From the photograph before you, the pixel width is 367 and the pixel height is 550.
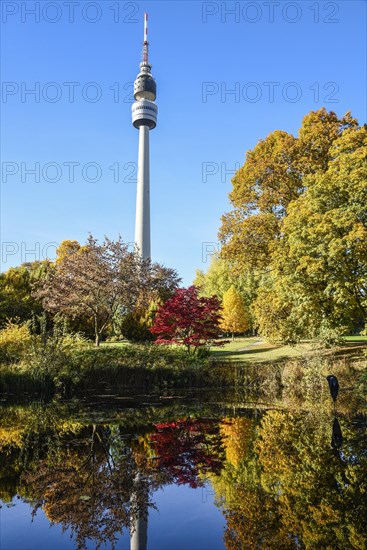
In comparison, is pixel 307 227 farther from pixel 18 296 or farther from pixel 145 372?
pixel 18 296

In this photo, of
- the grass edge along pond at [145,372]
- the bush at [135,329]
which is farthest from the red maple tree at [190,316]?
the bush at [135,329]

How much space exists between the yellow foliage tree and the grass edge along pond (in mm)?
20532

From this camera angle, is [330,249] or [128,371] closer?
[330,249]

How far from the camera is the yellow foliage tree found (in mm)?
39469

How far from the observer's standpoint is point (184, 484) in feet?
19.0

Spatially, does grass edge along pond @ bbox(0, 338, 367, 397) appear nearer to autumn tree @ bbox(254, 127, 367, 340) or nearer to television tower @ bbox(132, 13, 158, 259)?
autumn tree @ bbox(254, 127, 367, 340)

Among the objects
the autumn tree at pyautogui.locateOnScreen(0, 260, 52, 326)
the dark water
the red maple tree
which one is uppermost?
the autumn tree at pyautogui.locateOnScreen(0, 260, 52, 326)

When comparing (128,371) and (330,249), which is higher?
(330,249)

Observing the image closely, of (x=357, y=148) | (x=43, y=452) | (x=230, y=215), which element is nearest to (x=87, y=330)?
(x=230, y=215)

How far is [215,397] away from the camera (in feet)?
50.2

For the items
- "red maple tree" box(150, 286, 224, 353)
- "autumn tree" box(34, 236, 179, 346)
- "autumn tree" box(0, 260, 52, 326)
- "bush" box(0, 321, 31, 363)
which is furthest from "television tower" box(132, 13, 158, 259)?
"bush" box(0, 321, 31, 363)

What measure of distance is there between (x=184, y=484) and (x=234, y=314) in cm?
3411

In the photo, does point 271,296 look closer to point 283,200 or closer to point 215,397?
point 283,200

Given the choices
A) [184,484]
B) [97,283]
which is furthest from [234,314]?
[184,484]
